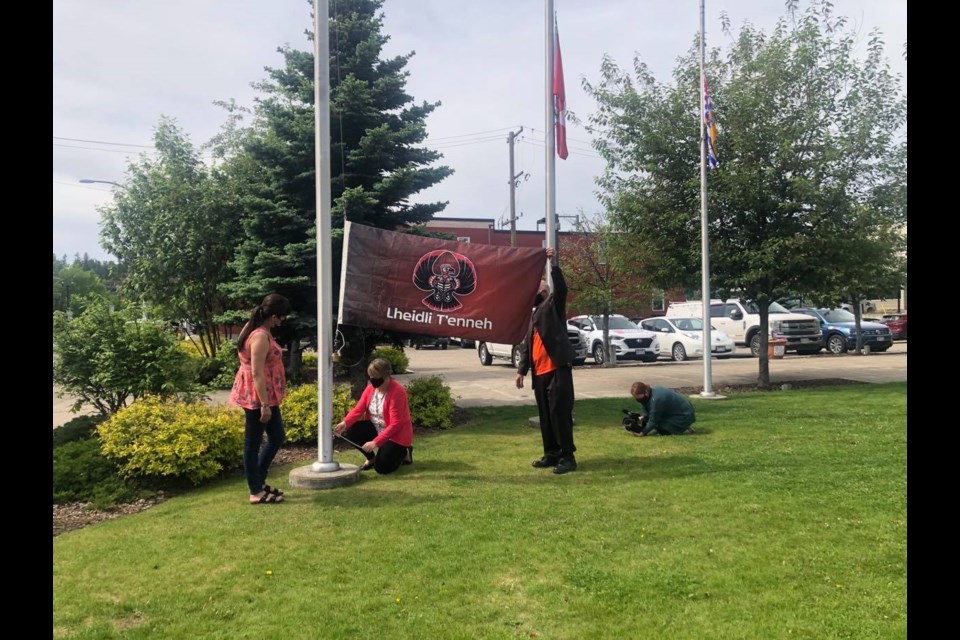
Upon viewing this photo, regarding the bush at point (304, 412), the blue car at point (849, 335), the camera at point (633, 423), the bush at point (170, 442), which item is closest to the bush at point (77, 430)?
the bush at point (170, 442)

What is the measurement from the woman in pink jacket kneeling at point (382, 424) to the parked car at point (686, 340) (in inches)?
715

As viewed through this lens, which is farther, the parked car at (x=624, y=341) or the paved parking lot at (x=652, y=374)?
the parked car at (x=624, y=341)

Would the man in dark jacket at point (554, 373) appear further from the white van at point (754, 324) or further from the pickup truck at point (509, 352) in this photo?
the white van at point (754, 324)

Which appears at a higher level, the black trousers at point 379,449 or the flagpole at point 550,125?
the flagpole at point 550,125

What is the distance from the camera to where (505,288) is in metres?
7.53

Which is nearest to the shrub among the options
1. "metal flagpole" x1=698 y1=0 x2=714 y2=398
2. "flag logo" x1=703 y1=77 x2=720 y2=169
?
"metal flagpole" x1=698 y1=0 x2=714 y2=398

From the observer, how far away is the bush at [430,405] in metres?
9.84

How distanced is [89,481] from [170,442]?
33.7 inches

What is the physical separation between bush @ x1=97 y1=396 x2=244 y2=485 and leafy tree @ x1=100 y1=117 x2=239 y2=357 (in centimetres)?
695

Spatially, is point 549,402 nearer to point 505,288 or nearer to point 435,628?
point 505,288

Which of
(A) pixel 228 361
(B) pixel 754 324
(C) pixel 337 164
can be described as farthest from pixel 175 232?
(B) pixel 754 324

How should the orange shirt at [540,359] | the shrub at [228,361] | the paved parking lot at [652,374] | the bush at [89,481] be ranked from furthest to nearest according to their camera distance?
the paved parking lot at [652,374] → the shrub at [228,361] → the orange shirt at [540,359] → the bush at [89,481]
